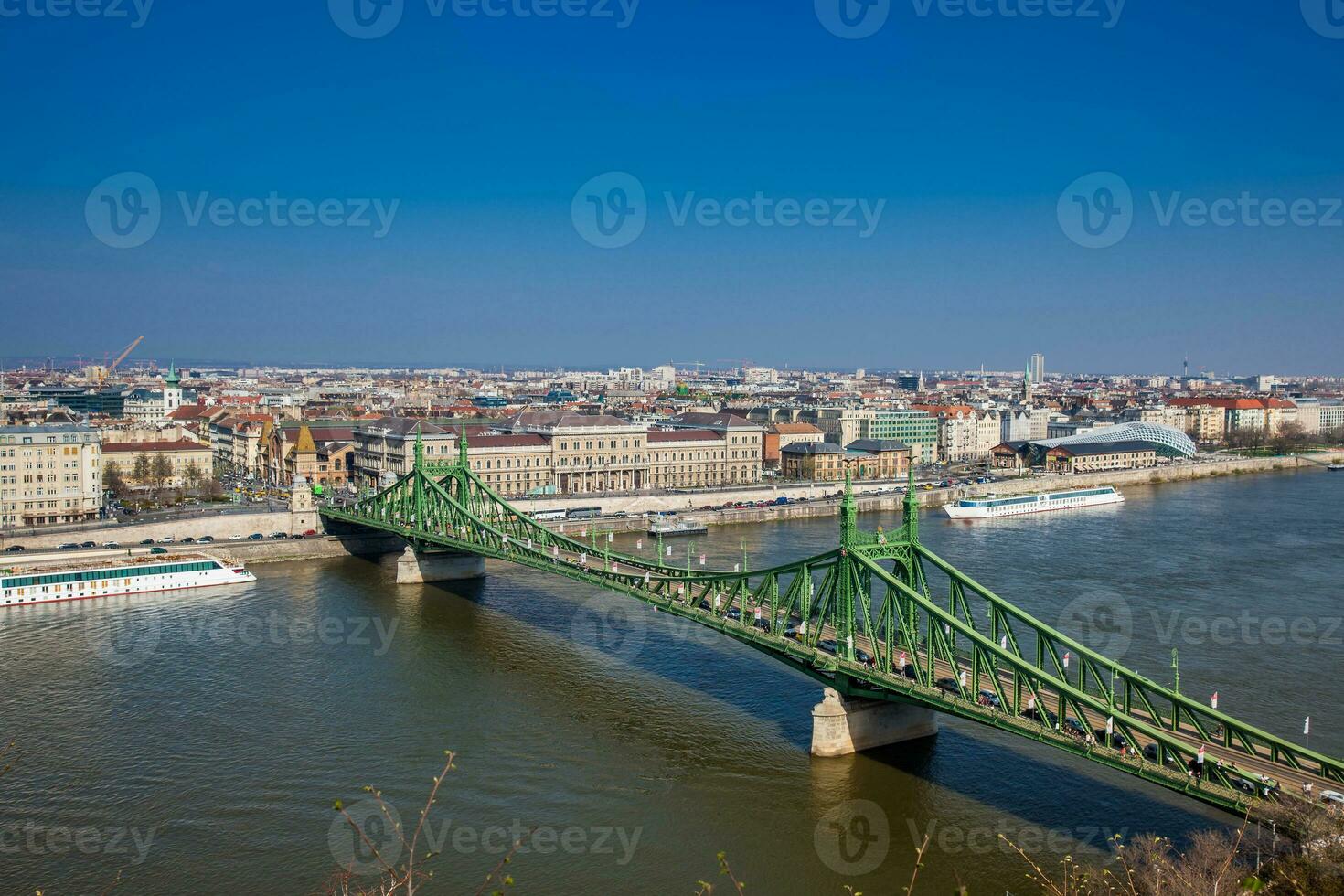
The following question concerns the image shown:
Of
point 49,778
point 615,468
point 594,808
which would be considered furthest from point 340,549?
point 594,808

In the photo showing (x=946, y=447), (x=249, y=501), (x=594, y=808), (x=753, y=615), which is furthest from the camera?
(x=946, y=447)

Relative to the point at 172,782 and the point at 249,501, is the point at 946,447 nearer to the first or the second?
the point at 249,501

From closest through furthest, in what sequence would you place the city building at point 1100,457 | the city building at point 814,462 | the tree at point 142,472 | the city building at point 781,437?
the tree at point 142,472
the city building at point 814,462
the city building at point 781,437
the city building at point 1100,457

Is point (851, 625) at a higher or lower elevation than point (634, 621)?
higher

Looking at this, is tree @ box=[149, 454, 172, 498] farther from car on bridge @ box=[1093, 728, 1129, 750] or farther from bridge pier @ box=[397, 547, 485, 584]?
car on bridge @ box=[1093, 728, 1129, 750]

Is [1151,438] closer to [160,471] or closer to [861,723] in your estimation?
[160,471]

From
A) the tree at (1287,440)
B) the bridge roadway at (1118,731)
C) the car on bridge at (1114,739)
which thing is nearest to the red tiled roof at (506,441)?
the bridge roadway at (1118,731)

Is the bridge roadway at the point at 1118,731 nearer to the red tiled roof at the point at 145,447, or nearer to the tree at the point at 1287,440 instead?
the red tiled roof at the point at 145,447
